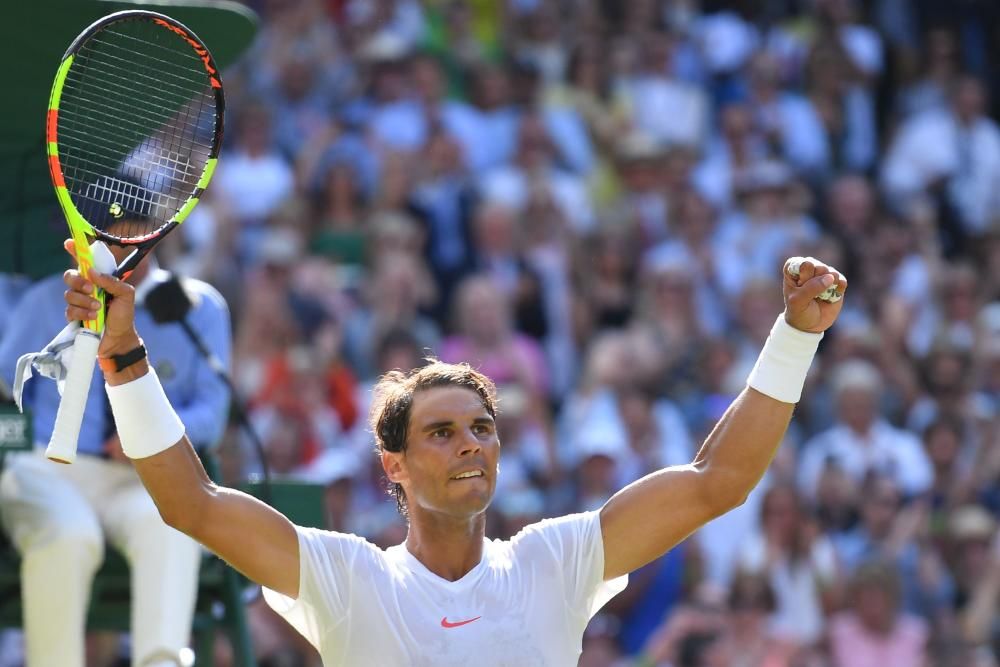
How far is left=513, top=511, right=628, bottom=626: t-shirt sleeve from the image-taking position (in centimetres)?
418

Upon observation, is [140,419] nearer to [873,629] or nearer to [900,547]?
[873,629]

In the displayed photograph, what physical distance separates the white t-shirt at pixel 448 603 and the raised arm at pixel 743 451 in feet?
0.47

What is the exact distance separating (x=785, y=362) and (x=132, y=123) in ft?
6.90

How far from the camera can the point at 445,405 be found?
4234mm

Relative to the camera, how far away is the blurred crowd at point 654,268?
8.94m

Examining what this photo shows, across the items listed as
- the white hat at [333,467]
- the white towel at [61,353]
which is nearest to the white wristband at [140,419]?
the white towel at [61,353]

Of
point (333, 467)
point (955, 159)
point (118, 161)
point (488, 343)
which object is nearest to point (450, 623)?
point (118, 161)

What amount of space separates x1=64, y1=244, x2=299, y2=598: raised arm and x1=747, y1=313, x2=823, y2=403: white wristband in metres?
1.17

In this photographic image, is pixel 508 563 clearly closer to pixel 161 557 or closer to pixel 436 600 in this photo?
pixel 436 600

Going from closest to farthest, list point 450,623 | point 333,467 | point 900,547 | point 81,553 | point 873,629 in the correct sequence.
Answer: point 450,623 → point 81,553 → point 333,467 → point 873,629 → point 900,547

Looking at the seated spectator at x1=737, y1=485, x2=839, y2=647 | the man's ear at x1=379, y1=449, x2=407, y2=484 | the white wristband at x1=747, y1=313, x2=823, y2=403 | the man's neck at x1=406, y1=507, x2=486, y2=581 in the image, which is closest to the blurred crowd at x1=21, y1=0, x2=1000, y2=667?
the seated spectator at x1=737, y1=485, x2=839, y2=647

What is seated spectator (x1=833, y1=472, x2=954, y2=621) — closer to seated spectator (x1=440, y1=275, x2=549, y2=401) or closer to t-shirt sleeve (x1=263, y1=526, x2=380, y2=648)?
seated spectator (x1=440, y1=275, x2=549, y2=401)

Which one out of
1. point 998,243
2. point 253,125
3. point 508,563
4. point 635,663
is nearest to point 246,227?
point 253,125

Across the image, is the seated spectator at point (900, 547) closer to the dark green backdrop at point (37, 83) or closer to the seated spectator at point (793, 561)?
the seated spectator at point (793, 561)
